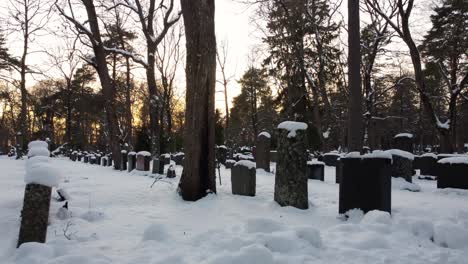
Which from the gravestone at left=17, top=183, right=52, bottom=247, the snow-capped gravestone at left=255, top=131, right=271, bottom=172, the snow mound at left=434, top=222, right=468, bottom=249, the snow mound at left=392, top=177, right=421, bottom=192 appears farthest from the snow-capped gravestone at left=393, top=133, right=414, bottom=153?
the gravestone at left=17, top=183, right=52, bottom=247

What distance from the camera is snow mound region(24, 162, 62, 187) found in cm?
383

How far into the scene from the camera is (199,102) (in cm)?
689

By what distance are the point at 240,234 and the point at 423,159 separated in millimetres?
11238

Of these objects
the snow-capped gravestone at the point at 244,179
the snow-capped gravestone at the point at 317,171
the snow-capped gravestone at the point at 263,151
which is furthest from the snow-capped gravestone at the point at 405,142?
the snow-capped gravestone at the point at 244,179

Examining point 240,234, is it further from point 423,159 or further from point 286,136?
point 423,159

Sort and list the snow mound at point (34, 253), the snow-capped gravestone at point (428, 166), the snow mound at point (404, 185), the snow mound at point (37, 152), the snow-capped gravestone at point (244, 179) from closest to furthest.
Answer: the snow mound at point (34, 253) < the snow mound at point (37, 152) < the snow-capped gravestone at point (244, 179) < the snow mound at point (404, 185) < the snow-capped gravestone at point (428, 166)

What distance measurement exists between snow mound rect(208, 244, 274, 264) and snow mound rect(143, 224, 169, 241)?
3.08 feet

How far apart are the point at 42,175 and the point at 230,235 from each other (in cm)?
213

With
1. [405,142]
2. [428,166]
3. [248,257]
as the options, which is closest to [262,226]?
[248,257]

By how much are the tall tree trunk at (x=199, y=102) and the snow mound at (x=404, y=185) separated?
5466 millimetres

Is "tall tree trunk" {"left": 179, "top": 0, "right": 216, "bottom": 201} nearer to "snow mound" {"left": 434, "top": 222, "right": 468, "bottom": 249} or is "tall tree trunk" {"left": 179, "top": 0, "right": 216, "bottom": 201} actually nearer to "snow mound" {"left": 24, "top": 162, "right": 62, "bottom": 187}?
"snow mound" {"left": 24, "top": 162, "right": 62, "bottom": 187}

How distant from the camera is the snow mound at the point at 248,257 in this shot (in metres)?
3.45

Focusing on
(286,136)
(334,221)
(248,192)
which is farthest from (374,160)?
(248,192)

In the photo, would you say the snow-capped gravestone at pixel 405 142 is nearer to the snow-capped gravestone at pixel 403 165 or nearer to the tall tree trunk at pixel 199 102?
the snow-capped gravestone at pixel 403 165
